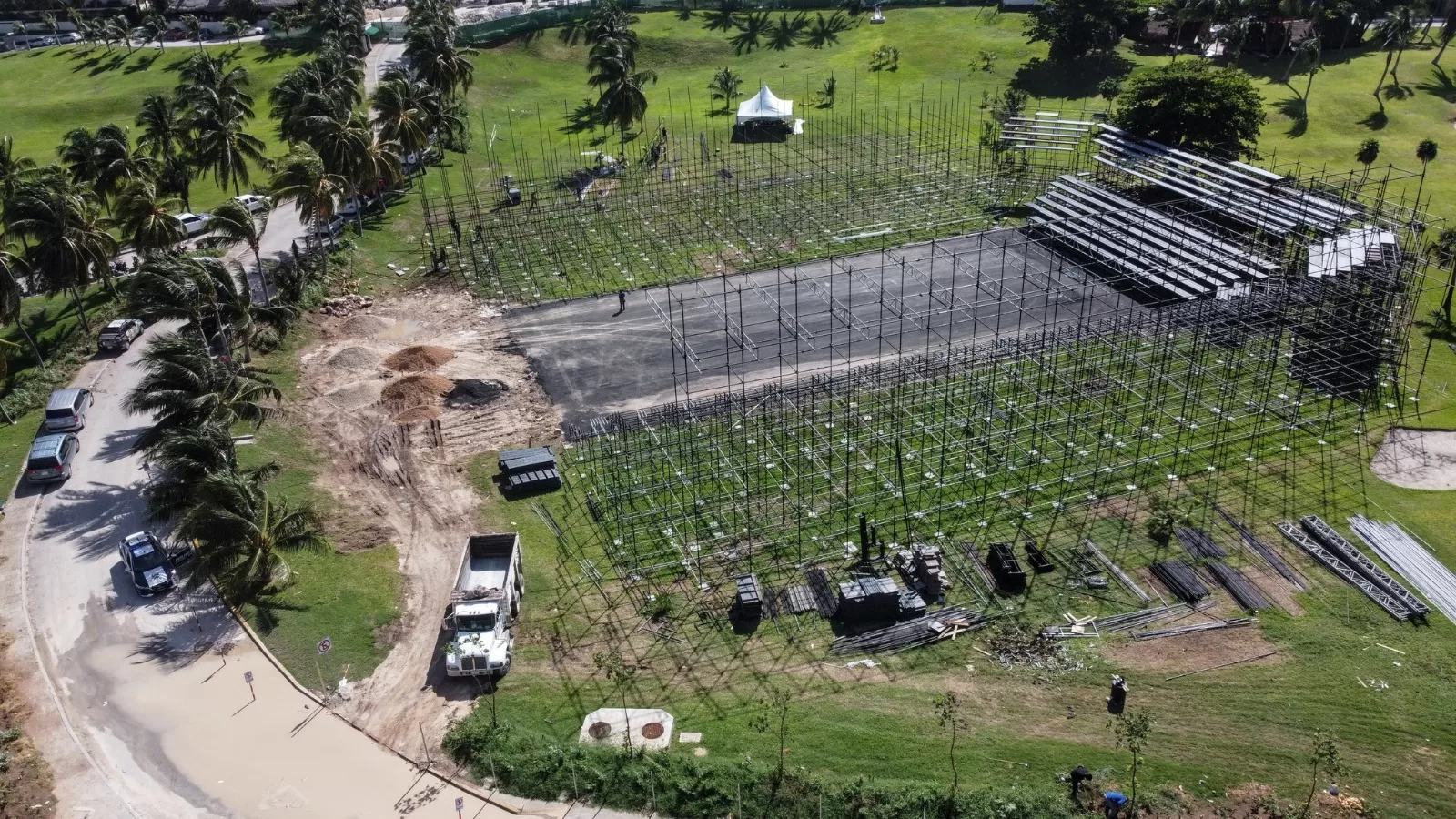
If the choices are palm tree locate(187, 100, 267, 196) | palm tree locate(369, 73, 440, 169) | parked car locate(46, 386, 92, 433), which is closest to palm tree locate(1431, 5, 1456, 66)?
palm tree locate(369, 73, 440, 169)

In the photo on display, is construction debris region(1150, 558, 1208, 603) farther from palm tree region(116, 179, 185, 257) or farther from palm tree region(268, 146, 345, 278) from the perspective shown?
palm tree region(116, 179, 185, 257)

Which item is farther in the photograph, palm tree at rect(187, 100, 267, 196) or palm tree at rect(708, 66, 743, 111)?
palm tree at rect(708, 66, 743, 111)

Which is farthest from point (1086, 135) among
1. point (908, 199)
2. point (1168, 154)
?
point (908, 199)

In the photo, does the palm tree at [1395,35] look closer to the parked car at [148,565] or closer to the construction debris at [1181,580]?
the construction debris at [1181,580]

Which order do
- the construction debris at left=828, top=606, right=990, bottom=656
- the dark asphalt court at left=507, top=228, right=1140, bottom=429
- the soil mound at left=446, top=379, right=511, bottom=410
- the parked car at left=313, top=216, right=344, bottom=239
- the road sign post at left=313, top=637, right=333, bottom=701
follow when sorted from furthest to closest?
1. the parked car at left=313, top=216, right=344, bottom=239
2. the dark asphalt court at left=507, top=228, right=1140, bottom=429
3. the soil mound at left=446, top=379, right=511, bottom=410
4. the construction debris at left=828, top=606, right=990, bottom=656
5. the road sign post at left=313, top=637, right=333, bottom=701

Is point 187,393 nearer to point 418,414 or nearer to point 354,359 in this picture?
point 418,414

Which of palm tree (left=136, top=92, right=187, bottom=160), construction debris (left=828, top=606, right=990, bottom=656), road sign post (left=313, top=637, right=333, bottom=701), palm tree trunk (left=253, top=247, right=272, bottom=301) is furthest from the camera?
palm tree (left=136, top=92, right=187, bottom=160)

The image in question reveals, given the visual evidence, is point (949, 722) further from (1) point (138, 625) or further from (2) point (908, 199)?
(2) point (908, 199)
